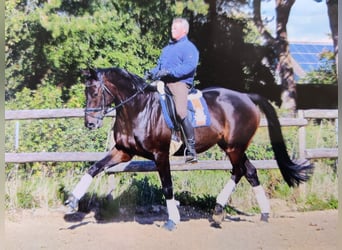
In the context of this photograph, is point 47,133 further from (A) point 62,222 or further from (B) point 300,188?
(B) point 300,188

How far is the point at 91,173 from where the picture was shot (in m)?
3.19

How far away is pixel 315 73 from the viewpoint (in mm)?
3359

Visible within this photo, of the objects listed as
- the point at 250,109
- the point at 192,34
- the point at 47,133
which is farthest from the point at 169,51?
the point at 47,133

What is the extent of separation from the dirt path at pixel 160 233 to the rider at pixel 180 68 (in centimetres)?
59

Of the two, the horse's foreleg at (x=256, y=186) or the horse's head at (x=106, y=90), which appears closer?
the horse's head at (x=106, y=90)

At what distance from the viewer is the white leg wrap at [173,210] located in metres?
3.24

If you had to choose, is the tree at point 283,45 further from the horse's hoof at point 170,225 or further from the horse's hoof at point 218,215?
the horse's hoof at point 170,225

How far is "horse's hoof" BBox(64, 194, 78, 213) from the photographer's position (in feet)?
10.4

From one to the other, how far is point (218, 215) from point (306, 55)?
123cm

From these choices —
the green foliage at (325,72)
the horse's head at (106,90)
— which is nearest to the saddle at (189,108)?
the horse's head at (106,90)

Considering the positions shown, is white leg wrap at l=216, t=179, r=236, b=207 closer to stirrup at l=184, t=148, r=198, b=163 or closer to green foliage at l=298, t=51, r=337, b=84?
stirrup at l=184, t=148, r=198, b=163

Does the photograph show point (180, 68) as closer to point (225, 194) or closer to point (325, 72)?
point (225, 194)

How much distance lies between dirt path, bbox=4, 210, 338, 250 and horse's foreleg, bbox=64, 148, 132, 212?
0.11m

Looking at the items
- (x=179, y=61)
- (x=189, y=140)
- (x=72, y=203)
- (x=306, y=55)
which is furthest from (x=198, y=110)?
(x=72, y=203)
